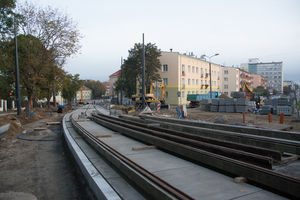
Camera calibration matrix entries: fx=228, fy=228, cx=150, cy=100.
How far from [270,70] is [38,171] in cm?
18280

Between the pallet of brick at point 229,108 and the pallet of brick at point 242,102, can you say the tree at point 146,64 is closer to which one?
the pallet of brick at point 229,108

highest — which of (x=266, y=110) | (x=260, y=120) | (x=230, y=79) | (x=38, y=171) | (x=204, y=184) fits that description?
(x=230, y=79)

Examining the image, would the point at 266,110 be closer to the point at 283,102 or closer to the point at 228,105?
the point at 283,102

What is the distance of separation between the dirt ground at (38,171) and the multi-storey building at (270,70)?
169 metres

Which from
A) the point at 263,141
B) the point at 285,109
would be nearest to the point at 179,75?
the point at 285,109

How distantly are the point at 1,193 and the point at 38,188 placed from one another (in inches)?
28.9

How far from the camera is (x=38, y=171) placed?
21.9 ft

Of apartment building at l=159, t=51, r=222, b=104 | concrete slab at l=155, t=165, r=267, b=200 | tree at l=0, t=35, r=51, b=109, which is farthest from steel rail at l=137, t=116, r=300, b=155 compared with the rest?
apartment building at l=159, t=51, r=222, b=104

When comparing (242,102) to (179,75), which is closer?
(242,102)

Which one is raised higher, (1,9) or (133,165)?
(1,9)

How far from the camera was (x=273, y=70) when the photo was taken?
6407 inches

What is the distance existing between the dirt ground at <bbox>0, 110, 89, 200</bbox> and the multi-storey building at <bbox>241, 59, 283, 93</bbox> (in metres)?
169

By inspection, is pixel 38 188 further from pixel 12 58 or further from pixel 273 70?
pixel 273 70

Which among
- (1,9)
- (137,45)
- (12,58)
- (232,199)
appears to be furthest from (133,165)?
(137,45)
